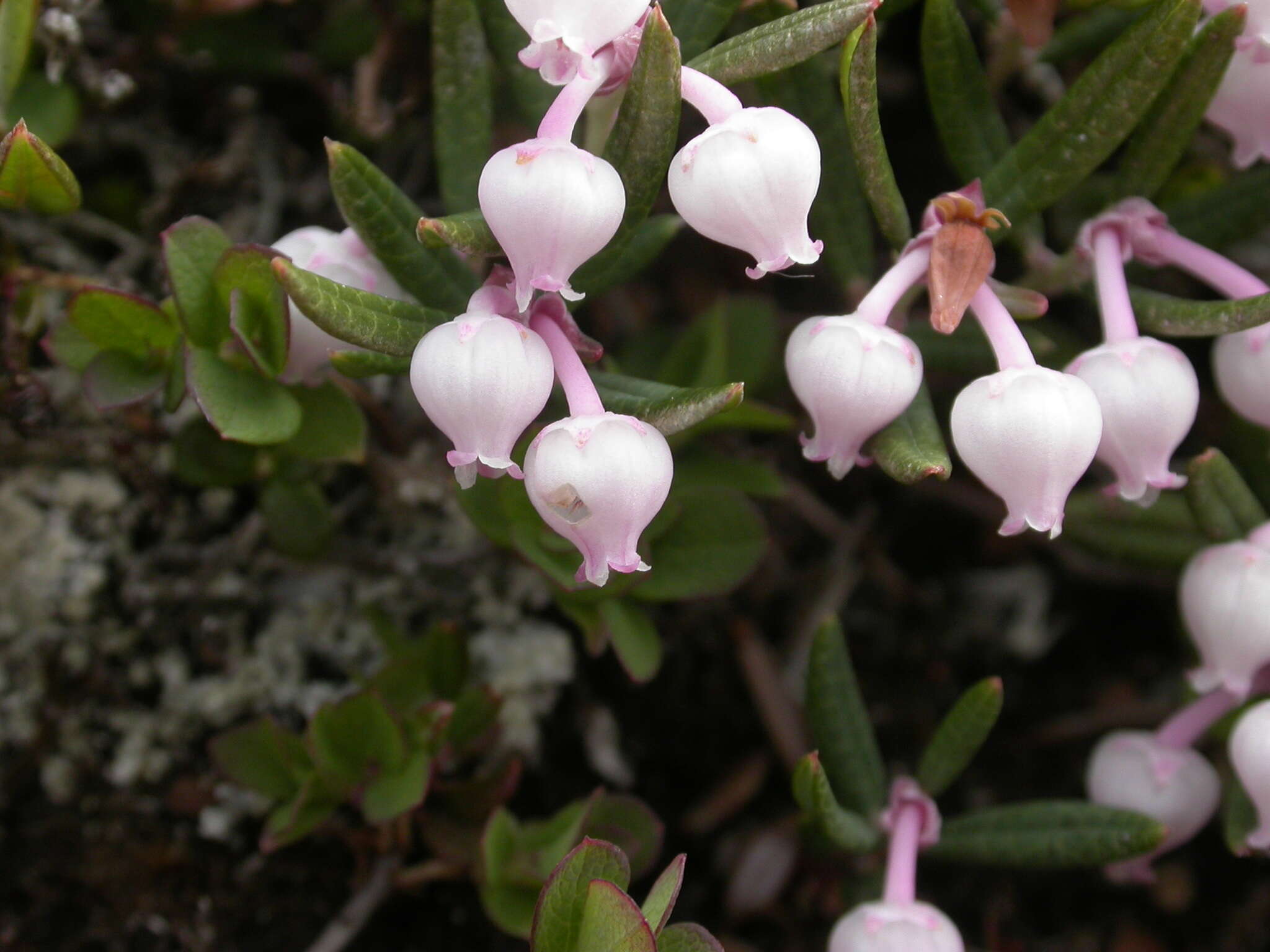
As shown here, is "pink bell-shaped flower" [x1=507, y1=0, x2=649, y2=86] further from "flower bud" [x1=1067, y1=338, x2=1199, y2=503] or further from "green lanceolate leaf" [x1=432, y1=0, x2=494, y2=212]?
"flower bud" [x1=1067, y1=338, x2=1199, y2=503]

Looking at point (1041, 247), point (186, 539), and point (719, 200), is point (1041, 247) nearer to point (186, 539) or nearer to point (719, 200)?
point (719, 200)

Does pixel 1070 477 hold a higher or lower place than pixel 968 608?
higher

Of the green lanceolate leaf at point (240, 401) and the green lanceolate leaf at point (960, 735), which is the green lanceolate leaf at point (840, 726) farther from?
the green lanceolate leaf at point (240, 401)

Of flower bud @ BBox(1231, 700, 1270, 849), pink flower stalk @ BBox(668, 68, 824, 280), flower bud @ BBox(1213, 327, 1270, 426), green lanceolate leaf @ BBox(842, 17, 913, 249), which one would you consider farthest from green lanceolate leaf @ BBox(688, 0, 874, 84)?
flower bud @ BBox(1231, 700, 1270, 849)

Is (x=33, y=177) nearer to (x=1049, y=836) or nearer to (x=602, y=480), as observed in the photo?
(x=602, y=480)

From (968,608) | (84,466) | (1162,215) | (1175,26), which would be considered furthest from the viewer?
(968,608)

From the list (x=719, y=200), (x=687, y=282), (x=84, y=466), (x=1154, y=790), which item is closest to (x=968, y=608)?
(x=1154, y=790)

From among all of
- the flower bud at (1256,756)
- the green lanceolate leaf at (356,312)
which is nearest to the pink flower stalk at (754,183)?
the green lanceolate leaf at (356,312)
